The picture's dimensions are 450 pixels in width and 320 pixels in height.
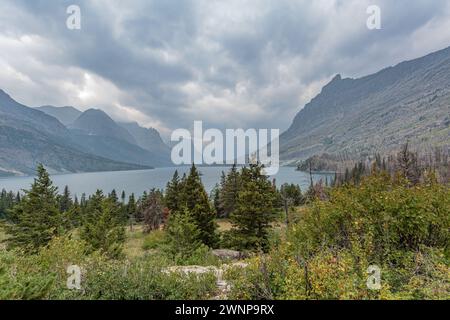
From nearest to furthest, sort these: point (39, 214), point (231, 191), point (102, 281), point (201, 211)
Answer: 1. point (102, 281)
2. point (39, 214)
3. point (201, 211)
4. point (231, 191)

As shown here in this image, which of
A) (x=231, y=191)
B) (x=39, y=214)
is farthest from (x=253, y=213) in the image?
(x=231, y=191)

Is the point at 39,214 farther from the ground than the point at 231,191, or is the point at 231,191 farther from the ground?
the point at 231,191

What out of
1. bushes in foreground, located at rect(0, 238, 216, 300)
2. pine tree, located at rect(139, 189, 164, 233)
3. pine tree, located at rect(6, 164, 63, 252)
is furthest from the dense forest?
pine tree, located at rect(139, 189, 164, 233)

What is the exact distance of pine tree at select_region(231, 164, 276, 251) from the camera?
20.9 metres

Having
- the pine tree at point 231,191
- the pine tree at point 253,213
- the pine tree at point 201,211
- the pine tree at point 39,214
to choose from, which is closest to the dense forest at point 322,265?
the pine tree at point 253,213

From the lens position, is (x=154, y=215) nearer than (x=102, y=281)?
No

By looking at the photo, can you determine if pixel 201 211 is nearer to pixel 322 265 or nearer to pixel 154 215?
pixel 322 265

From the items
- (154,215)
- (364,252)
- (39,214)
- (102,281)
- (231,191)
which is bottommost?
(154,215)

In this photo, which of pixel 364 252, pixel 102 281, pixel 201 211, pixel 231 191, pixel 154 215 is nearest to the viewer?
pixel 102 281

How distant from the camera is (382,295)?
14.4 feet

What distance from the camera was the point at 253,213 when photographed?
69.2ft

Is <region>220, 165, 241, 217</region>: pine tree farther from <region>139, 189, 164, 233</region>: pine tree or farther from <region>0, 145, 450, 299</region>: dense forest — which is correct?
<region>0, 145, 450, 299</region>: dense forest
